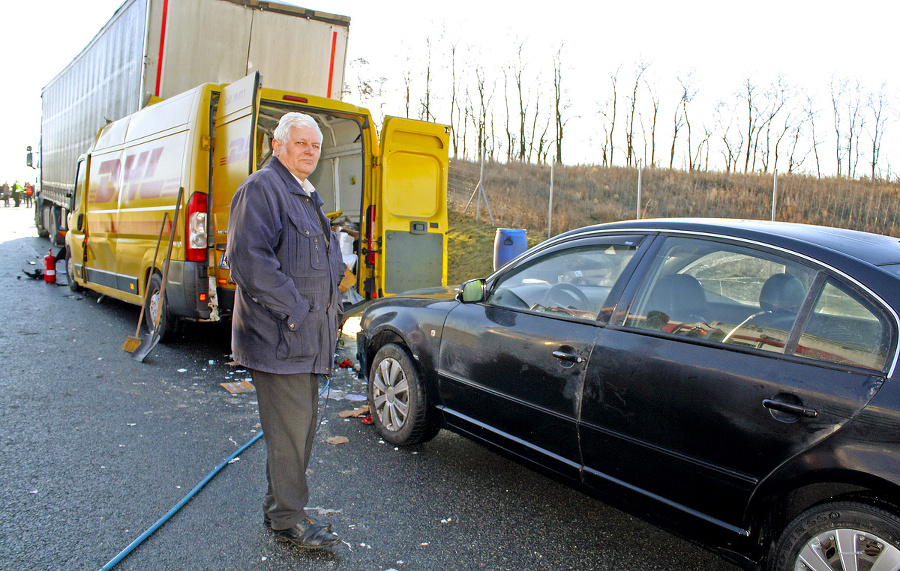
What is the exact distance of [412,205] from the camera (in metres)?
7.20

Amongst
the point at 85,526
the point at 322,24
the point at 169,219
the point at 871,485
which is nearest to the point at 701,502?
the point at 871,485

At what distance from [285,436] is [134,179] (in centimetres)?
575

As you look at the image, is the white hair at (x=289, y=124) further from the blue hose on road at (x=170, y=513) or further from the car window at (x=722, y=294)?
the blue hose on road at (x=170, y=513)

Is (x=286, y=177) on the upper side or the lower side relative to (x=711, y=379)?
upper

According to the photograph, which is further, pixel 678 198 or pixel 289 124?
pixel 678 198

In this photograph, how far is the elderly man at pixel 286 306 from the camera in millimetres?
2713

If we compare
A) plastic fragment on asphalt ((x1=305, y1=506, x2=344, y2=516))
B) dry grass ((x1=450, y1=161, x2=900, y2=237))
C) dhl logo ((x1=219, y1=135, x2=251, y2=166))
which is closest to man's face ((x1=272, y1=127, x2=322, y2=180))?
plastic fragment on asphalt ((x1=305, y1=506, x2=344, y2=516))

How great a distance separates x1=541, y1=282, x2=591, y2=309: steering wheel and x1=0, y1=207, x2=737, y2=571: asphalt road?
1.12 meters

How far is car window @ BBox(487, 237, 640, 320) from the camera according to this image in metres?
3.12

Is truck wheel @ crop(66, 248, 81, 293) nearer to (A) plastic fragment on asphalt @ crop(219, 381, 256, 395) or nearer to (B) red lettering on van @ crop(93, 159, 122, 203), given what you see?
(B) red lettering on van @ crop(93, 159, 122, 203)

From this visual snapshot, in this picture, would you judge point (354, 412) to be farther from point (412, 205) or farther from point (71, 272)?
point (71, 272)

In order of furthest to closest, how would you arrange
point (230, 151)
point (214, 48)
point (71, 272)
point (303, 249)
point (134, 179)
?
point (71, 272) < point (214, 48) < point (134, 179) < point (230, 151) < point (303, 249)

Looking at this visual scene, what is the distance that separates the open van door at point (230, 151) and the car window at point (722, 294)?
12.7 feet

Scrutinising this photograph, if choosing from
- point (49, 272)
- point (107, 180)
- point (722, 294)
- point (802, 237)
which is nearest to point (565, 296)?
point (722, 294)
